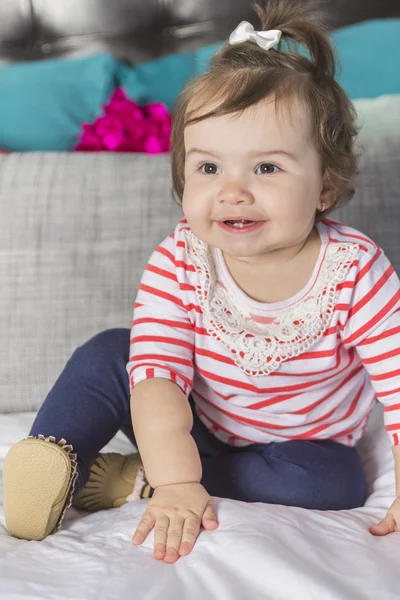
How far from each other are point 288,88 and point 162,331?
1.09ft

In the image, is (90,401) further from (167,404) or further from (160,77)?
(160,77)

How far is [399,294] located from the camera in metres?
0.91

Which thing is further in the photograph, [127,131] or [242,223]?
[127,131]

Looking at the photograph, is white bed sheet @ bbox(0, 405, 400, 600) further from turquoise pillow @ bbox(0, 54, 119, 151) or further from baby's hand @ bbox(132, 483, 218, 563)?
turquoise pillow @ bbox(0, 54, 119, 151)

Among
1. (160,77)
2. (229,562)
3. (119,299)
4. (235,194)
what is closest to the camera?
(229,562)

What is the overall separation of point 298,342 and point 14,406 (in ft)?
1.74

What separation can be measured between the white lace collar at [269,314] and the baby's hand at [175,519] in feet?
0.60

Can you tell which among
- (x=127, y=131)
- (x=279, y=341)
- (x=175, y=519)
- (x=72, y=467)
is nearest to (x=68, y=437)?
(x=72, y=467)

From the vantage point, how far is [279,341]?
918 mm

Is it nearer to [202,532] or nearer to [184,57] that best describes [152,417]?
[202,532]

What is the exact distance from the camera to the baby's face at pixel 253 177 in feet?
2.69

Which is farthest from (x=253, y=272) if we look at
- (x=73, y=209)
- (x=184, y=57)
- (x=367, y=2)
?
(x=367, y=2)

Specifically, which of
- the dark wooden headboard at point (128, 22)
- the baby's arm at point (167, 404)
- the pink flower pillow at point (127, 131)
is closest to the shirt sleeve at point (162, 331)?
the baby's arm at point (167, 404)

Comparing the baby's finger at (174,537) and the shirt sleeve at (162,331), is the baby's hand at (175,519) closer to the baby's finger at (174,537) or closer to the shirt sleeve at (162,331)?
the baby's finger at (174,537)
